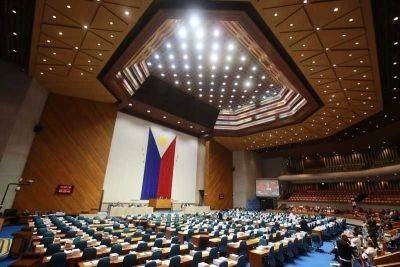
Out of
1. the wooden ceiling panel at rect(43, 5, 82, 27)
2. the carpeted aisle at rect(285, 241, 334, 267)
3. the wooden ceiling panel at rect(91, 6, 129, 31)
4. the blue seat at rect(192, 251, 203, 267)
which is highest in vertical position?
the wooden ceiling panel at rect(91, 6, 129, 31)

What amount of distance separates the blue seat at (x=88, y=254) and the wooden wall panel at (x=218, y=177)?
20763mm

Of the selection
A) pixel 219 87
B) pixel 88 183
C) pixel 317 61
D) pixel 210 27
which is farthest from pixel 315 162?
pixel 88 183

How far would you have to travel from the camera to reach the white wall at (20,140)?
1327 centimetres

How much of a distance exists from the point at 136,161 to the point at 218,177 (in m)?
11.5

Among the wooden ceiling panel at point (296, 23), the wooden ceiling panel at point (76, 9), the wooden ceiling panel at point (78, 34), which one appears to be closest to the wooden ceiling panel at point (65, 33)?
the wooden ceiling panel at point (78, 34)

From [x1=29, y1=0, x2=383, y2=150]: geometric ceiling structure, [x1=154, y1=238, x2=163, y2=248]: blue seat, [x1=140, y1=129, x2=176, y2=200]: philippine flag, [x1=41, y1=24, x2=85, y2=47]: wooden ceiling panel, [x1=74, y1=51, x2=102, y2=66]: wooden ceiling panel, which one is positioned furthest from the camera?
[x1=140, y1=129, x2=176, y2=200]: philippine flag

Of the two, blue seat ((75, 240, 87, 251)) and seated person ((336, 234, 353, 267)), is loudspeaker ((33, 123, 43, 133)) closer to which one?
blue seat ((75, 240, 87, 251))

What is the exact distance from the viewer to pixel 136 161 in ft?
72.4

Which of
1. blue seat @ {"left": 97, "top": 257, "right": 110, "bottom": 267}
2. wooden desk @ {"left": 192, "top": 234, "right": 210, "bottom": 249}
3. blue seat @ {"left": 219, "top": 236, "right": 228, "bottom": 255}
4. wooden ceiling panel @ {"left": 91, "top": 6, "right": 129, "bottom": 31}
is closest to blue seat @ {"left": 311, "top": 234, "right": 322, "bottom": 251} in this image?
blue seat @ {"left": 219, "top": 236, "right": 228, "bottom": 255}

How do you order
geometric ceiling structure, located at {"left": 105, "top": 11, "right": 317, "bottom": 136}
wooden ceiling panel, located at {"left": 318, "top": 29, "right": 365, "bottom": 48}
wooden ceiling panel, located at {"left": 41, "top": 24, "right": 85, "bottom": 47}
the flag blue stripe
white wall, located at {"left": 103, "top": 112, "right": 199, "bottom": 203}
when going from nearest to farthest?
wooden ceiling panel, located at {"left": 318, "top": 29, "right": 365, "bottom": 48} → wooden ceiling panel, located at {"left": 41, "top": 24, "right": 85, "bottom": 47} → geometric ceiling structure, located at {"left": 105, "top": 11, "right": 317, "bottom": 136} → white wall, located at {"left": 103, "top": 112, "right": 199, "bottom": 203} → the flag blue stripe

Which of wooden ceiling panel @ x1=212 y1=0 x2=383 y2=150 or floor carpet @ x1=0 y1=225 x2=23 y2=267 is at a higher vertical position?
wooden ceiling panel @ x1=212 y1=0 x2=383 y2=150

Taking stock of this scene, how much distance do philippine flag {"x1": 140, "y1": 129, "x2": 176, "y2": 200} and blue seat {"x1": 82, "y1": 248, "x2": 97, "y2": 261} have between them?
52.4ft

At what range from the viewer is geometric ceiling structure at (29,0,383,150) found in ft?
30.4

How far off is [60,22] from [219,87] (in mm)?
13899
